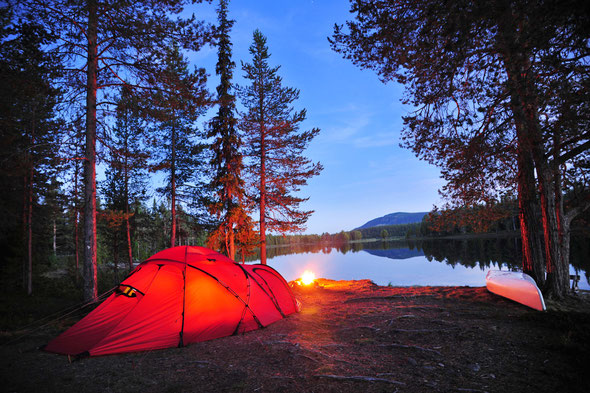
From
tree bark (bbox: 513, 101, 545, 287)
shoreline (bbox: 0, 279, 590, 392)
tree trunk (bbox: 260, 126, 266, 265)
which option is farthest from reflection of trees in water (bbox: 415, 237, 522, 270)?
shoreline (bbox: 0, 279, 590, 392)

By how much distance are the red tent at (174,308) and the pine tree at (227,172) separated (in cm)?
686

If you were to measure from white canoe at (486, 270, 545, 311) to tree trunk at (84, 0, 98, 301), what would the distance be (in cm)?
1145

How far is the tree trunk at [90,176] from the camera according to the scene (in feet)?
24.8

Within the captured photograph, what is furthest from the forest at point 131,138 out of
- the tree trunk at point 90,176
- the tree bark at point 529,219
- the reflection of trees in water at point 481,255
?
the reflection of trees in water at point 481,255

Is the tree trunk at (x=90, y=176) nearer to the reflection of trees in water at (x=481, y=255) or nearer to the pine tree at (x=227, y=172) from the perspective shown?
the pine tree at (x=227, y=172)

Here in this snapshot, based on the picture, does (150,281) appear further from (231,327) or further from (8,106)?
(8,106)

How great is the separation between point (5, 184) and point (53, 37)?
1063 cm

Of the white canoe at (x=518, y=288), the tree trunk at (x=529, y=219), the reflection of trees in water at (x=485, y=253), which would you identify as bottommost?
the reflection of trees in water at (x=485, y=253)

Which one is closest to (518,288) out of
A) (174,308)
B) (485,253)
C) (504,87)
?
(504,87)

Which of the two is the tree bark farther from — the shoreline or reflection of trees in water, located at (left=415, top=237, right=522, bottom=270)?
reflection of trees in water, located at (left=415, top=237, right=522, bottom=270)

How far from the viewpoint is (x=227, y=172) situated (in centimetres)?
1410

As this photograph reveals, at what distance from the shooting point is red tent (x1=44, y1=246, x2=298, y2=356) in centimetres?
529

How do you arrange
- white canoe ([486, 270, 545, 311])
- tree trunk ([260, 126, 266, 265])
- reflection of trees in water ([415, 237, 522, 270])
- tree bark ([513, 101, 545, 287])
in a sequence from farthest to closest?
1. reflection of trees in water ([415, 237, 522, 270])
2. tree trunk ([260, 126, 266, 265])
3. tree bark ([513, 101, 545, 287])
4. white canoe ([486, 270, 545, 311])

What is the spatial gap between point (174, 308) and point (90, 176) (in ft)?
16.4
